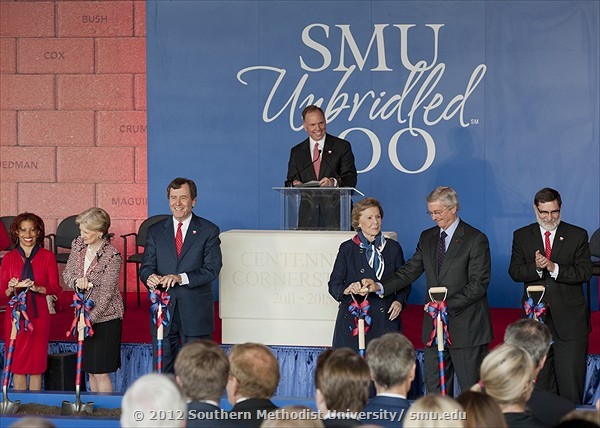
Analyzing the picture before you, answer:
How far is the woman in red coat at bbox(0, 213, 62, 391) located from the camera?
6.56 meters

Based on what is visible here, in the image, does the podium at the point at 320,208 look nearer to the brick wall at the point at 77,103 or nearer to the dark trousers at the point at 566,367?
the dark trousers at the point at 566,367

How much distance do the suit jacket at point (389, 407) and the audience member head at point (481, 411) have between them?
1.85 feet

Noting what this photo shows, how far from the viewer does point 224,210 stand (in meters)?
9.87

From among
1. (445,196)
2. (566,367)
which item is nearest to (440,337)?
(445,196)

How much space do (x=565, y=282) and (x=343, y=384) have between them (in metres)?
2.76

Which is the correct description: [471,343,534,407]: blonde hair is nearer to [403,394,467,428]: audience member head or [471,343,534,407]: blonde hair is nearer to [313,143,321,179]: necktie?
[403,394,467,428]: audience member head

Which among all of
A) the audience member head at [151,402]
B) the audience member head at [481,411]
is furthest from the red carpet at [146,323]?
the audience member head at [151,402]

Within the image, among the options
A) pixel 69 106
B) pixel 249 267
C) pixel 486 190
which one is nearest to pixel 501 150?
pixel 486 190

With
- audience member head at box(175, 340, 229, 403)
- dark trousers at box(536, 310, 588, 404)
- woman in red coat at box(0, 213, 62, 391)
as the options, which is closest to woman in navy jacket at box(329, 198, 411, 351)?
dark trousers at box(536, 310, 588, 404)

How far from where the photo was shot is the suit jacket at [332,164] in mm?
7703

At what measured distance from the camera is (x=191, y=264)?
6.40m

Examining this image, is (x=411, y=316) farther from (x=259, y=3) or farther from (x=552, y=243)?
(x=259, y=3)

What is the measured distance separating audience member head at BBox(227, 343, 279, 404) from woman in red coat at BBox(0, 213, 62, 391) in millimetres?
2868

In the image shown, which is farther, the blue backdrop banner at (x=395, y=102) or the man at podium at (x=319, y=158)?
the blue backdrop banner at (x=395, y=102)
